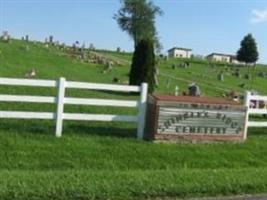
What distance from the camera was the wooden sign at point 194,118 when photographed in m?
13.4

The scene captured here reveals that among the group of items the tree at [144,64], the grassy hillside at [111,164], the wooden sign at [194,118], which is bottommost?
the grassy hillside at [111,164]

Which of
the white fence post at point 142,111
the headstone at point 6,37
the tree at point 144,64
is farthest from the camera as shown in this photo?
the headstone at point 6,37

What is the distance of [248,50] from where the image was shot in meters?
58.7

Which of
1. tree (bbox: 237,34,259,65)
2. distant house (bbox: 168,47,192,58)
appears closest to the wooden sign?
tree (bbox: 237,34,259,65)

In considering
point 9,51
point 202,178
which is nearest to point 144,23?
point 9,51

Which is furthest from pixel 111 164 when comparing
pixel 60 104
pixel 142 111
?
pixel 142 111

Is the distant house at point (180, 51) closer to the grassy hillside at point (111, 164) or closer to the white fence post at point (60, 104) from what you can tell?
the grassy hillside at point (111, 164)

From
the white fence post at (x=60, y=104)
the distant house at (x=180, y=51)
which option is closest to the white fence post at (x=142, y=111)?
the white fence post at (x=60, y=104)

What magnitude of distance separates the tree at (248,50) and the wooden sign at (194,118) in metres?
45.0

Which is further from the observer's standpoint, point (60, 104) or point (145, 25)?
point (145, 25)

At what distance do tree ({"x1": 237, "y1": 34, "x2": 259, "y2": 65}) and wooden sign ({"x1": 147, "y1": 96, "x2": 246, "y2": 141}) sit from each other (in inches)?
1771

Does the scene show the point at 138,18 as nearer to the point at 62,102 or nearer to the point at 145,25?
the point at 145,25

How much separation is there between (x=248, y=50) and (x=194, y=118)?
46306 mm

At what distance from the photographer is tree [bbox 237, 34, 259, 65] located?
5859cm
